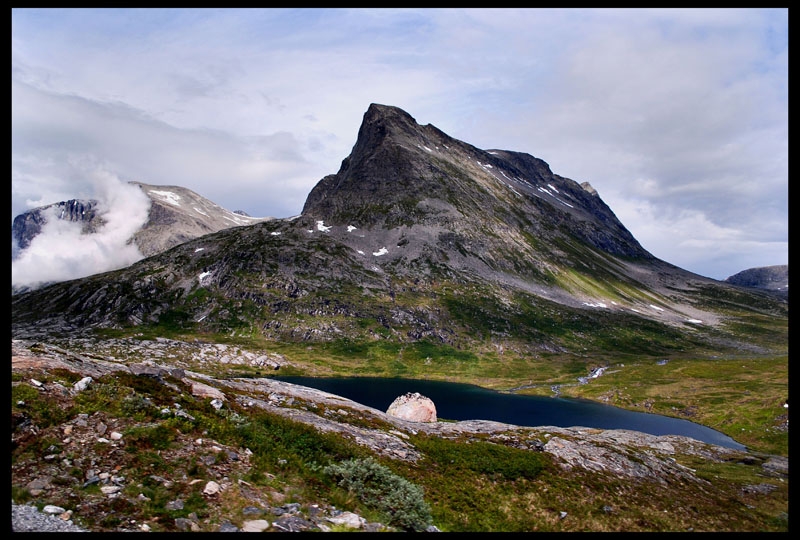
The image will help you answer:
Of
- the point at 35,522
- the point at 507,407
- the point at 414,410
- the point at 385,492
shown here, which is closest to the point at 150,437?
the point at 35,522

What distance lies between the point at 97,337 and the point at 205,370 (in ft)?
212

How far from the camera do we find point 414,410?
48844 mm

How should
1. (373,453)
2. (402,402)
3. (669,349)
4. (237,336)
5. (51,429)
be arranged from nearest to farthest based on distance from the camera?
(51,429) < (373,453) < (402,402) < (669,349) < (237,336)

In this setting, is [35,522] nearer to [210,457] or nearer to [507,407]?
[210,457]

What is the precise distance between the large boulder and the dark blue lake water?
1928 inches

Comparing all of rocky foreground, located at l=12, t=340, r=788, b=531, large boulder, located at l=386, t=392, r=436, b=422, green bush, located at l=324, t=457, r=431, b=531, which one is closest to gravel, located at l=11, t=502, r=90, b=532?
rocky foreground, located at l=12, t=340, r=788, b=531

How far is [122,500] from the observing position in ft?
36.6

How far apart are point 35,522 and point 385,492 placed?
11.1 meters

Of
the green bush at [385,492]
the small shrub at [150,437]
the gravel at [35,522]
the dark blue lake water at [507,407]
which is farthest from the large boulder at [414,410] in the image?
the dark blue lake water at [507,407]

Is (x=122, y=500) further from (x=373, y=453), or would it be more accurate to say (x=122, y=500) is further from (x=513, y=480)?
(x=513, y=480)

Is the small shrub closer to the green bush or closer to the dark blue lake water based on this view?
the green bush

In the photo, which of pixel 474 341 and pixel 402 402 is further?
pixel 474 341

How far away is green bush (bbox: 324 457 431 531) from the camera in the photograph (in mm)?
14172
